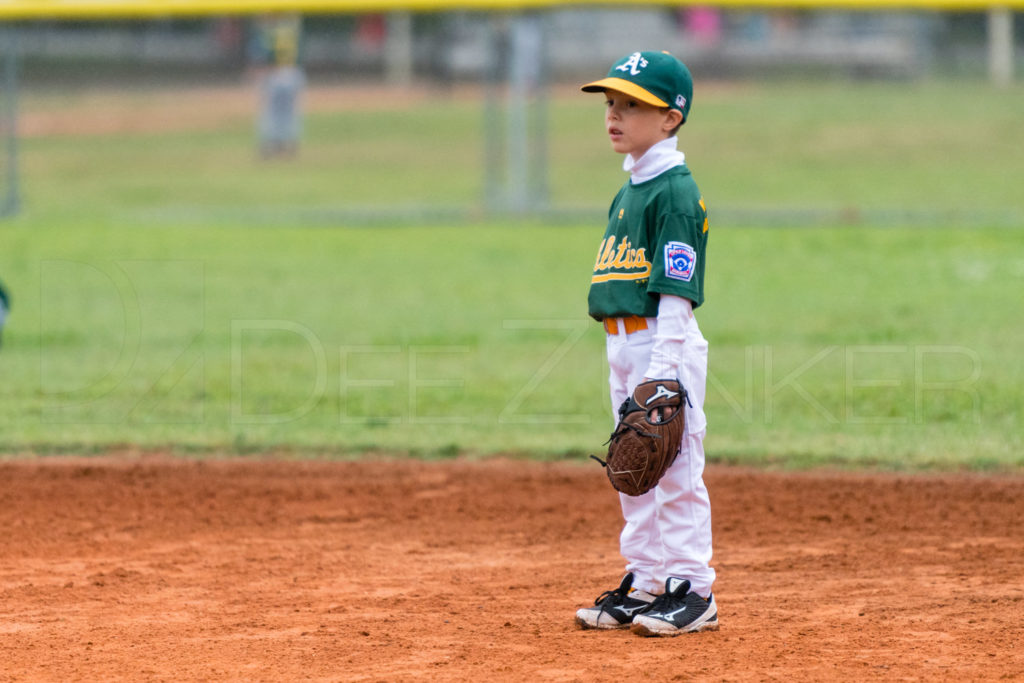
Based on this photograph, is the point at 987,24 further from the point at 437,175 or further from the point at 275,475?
the point at 275,475

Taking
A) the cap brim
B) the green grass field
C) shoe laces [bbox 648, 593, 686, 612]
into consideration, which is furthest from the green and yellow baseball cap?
the green grass field

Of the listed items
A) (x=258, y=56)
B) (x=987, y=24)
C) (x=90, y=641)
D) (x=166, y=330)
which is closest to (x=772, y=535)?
(x=90, y=641)

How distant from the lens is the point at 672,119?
3.90m

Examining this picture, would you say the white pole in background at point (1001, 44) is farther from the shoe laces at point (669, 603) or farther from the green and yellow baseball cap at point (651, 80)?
the shoe laces at point (669, 603)

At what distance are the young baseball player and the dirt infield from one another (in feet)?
0.41

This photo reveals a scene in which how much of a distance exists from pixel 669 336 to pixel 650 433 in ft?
0.91

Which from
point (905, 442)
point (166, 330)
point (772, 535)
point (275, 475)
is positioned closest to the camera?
point (772, 535)

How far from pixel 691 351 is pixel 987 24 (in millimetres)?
12289

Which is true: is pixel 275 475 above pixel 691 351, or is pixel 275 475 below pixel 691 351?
below

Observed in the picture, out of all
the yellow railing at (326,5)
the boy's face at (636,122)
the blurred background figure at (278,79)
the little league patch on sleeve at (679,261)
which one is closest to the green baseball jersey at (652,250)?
the little league patch on sleeve at (679,261)

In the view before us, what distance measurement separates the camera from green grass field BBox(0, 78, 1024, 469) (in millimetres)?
7293

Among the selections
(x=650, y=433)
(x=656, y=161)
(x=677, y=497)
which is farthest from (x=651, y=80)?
(x=677, y=497)

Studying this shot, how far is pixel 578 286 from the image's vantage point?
1125cm

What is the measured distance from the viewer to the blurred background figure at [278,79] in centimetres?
1577
